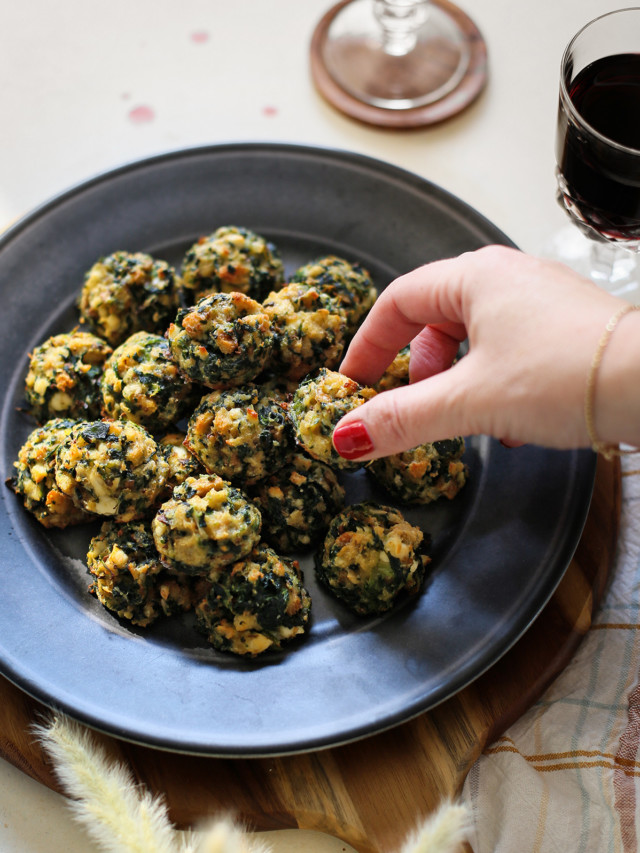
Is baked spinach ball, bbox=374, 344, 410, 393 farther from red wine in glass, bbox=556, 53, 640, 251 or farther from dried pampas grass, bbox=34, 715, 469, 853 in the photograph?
dried pampas grass, bbox=34, 715, 469, 853

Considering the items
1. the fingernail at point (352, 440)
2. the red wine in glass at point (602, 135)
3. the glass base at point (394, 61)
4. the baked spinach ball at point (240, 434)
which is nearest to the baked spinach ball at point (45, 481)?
the baked spinach ball at point (240, 434)

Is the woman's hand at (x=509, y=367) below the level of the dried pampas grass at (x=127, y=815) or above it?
above

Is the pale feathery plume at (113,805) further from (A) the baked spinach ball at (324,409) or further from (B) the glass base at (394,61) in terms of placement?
(B) the glass base at (394,61)

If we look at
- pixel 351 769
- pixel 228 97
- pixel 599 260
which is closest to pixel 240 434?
pixel 351 769

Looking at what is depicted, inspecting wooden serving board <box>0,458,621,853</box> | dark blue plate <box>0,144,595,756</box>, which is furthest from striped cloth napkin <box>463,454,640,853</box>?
dark blue plate <box>0,144,595,756</box>

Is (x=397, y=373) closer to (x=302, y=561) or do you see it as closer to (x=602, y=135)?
(x=302, y=561)

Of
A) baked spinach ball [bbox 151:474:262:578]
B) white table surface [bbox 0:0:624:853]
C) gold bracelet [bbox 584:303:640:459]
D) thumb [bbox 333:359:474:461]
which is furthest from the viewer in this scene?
white table surface [bbox 0:0:624:853]

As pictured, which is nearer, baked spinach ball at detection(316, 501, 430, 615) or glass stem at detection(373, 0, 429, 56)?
baked spinach ball at detection(316, 501, 430, 615)
